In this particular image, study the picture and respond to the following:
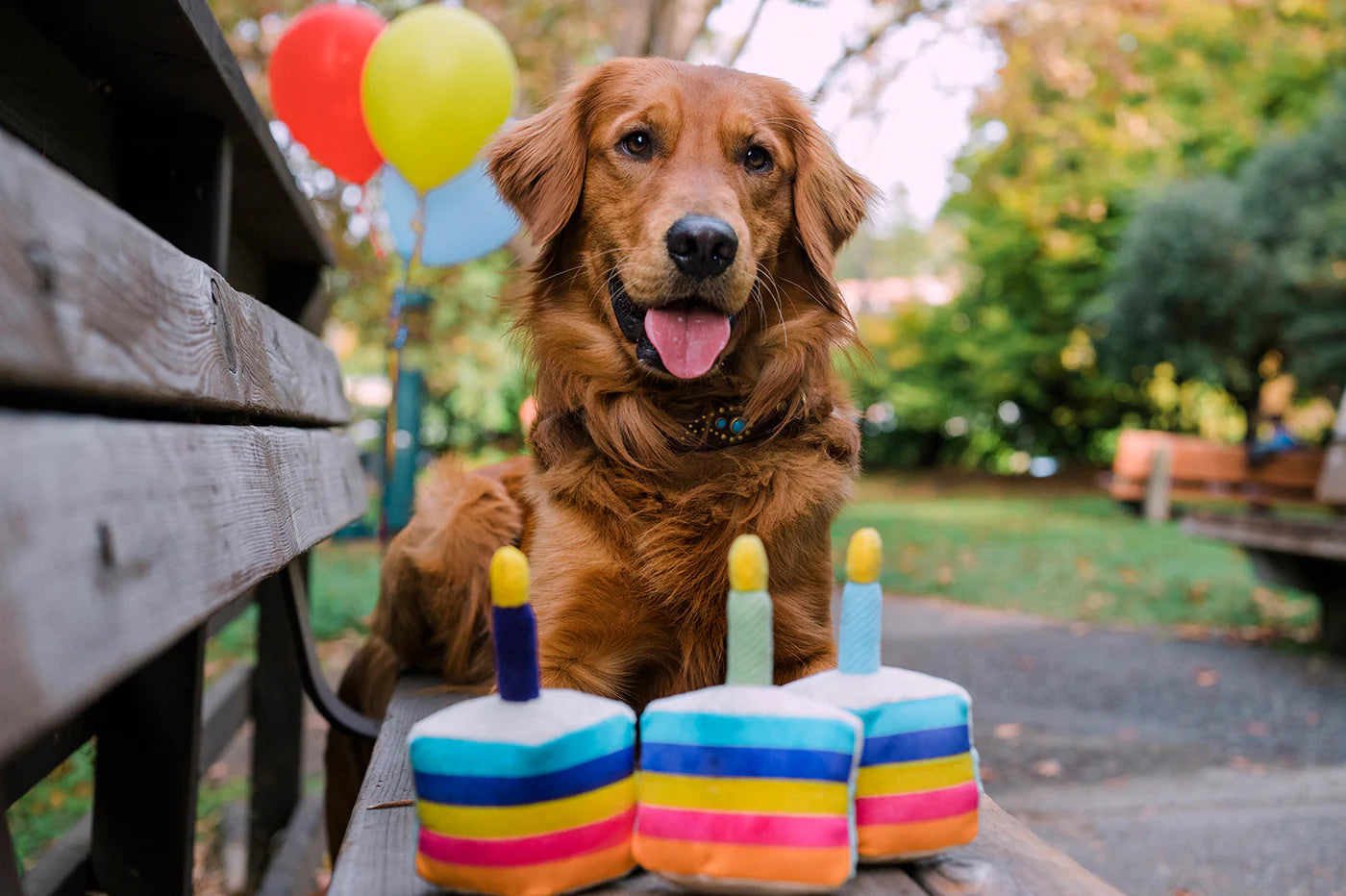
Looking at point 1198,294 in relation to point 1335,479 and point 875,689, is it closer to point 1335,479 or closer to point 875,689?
point 1335,479

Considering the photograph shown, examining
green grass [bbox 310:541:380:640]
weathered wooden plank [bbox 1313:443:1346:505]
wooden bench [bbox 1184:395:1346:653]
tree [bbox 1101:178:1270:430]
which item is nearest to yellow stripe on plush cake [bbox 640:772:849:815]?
green grass [bbox 310:541:380:640]

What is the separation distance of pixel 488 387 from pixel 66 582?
1462cm

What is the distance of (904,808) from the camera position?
3.51 feet

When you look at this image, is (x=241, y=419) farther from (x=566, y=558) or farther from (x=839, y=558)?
(x=839, y=558)

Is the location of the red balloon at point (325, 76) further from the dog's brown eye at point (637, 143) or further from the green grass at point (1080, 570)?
the green grass at point (1080, 570)

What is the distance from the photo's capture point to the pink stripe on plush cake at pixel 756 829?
972mm

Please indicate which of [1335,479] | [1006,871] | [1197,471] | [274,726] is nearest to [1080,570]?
[1335,479]

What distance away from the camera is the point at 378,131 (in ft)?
15.4

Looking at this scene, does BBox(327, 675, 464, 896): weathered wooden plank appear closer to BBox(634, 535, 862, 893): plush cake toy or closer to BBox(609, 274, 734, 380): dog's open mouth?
BBox(634, 535, 862, 893): plush cake toy

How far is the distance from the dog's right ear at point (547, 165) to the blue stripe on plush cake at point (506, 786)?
4.51 ft

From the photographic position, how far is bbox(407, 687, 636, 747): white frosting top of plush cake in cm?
96

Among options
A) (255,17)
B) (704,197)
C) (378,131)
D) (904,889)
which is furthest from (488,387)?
(904,889)

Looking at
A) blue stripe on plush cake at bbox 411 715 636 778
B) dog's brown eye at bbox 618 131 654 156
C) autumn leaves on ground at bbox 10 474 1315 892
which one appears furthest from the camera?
autumn leaves on ground at bbox 10 474 1315 892

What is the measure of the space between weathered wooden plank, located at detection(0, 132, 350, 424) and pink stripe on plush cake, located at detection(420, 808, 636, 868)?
0.50 meters
